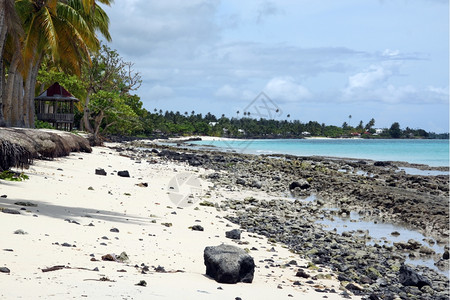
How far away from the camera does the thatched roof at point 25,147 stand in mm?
12555

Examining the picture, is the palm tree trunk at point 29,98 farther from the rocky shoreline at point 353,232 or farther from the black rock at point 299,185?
the black rock at point 299,185

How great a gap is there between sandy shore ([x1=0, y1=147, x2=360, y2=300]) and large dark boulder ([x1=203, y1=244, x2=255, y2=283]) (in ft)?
0.38

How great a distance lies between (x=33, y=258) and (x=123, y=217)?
4.11m

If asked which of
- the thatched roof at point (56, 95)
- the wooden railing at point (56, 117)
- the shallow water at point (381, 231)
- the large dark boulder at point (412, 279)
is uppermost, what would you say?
the thatched roof at point (56, 95)

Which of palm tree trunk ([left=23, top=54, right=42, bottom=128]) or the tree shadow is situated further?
palm tree trunk ([left=23, top=54, right=42, bottom=128])

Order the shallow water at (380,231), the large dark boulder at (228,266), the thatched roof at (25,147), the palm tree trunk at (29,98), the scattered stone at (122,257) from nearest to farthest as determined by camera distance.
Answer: the large dark boulder at (228,266) → the scattered stone at (122,257) → the shallow water at (380,231) → the thatched roof at (25,147) → the palm tree trunk at (29,98)

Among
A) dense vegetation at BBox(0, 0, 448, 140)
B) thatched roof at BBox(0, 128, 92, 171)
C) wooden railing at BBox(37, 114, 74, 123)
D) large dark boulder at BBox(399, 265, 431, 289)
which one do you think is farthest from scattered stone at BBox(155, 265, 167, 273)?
wooden railing at BBox(37, 114, 74, 123)

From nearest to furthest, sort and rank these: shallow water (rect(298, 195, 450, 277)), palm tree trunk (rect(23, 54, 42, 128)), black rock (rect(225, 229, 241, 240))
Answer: black rock (rect(225, 229, 241, 240)) → shallow water (rect(298, 195, 450, 277)) → palm tree trunk (rect(23, 54, 42, 128))

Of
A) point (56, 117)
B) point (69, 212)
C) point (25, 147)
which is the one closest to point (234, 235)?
point (69, 212)

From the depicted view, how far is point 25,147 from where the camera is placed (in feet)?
45.8

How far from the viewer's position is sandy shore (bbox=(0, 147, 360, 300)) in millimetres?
5086

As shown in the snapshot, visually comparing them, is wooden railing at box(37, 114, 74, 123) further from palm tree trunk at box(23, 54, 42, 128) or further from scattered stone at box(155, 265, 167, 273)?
scattered stone at box(155, 265, 167, 273)

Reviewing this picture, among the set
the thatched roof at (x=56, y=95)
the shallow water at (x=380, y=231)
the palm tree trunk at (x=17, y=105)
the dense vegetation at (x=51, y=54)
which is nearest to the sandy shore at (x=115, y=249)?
the shallow water at (x=380, y=231)

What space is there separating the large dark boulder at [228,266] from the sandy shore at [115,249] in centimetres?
12
